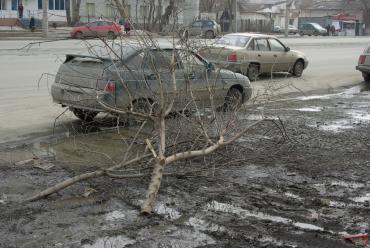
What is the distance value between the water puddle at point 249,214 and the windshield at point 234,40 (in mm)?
11968

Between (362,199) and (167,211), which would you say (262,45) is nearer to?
(362,199)

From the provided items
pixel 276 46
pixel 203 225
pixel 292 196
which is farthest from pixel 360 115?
pixel 276 46

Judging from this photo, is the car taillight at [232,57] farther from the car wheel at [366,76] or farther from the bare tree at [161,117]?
the bare tree at [161,117]

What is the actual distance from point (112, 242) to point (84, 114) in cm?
541

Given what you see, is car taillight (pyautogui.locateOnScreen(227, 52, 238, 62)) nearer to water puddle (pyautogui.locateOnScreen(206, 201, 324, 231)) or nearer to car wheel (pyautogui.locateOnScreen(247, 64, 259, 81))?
car wheel (pyautogui.locateOnScreen(247, 64, 259, 81))

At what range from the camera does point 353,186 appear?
20.6 ft

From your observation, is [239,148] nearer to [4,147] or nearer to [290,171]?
[290,171]

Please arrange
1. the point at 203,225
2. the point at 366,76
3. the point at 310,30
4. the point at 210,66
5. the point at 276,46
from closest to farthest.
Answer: the point at 203,225 < the point at 210,66 < the point at 276,46 < the point at 366,76 < the point at 310,30

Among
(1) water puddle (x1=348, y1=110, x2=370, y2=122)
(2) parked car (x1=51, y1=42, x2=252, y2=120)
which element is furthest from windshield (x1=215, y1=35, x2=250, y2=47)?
(2) parked car (x1=51, y1=42, x2=252, y2=120)

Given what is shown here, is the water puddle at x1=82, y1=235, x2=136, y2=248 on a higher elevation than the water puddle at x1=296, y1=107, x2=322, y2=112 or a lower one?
lower

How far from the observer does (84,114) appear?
9.62 meters

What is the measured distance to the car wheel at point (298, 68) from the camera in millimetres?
19016

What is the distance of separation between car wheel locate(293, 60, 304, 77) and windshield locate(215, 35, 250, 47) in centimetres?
257

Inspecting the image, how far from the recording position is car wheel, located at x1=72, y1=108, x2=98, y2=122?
372 inches
